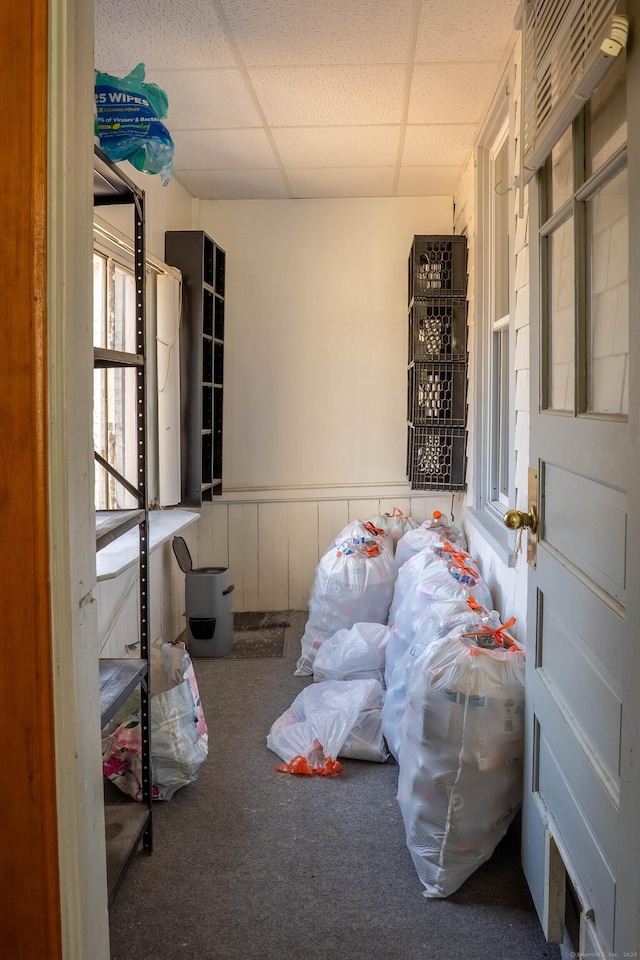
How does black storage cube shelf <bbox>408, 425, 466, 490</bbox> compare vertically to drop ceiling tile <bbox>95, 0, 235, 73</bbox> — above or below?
below

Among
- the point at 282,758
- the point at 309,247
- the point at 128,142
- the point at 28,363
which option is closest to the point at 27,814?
the point at 28,363

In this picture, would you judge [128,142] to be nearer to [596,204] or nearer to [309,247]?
[596,204]

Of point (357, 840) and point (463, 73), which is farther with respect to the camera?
point (463, 73)

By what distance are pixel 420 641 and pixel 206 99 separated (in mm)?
2351

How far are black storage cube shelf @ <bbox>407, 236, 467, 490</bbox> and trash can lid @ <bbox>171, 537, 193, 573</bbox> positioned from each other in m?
1.32

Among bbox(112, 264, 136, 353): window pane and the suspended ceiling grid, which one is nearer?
the suspended ceiling grid

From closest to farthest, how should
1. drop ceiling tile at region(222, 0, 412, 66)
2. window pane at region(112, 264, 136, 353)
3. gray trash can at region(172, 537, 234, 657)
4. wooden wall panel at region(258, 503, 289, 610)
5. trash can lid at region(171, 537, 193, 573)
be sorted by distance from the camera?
drop ceiling tile at region(222, 0, 412, 66), window pane at region(112, 264, 136, 353), gray trash can at region(172, 537, 234, 657), trash can lid at region(171, 537, 193, 573), wooden wall panel at region(258, 503, 289, 610)

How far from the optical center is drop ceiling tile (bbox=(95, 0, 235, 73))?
2.32 meters

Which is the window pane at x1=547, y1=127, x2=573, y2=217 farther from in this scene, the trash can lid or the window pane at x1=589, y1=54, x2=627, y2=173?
the trash can lid

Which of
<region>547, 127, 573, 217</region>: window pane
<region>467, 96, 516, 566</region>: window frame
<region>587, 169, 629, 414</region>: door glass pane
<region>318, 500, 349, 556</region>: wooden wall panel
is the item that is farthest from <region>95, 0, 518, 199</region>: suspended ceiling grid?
<region>318, 500, 349, 556</region>: wooden wall panel

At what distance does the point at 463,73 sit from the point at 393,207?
1.65 m

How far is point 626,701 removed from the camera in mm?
1120

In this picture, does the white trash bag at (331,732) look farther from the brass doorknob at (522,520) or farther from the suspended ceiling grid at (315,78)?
the suspended ceiling grid at (315,78)

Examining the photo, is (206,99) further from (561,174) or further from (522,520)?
(522,520)
